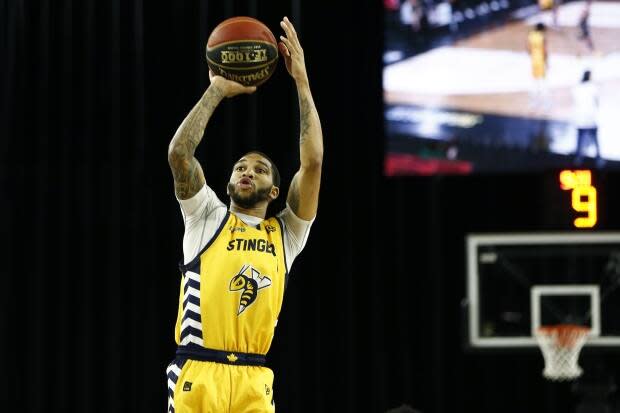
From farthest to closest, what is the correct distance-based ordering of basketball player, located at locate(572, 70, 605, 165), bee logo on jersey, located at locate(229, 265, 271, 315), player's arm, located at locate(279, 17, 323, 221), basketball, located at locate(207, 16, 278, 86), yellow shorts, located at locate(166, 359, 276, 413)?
basketball player, located at locate(572, 70, 605, 165) < basketball, located at locate(207, 16, 278, 86) < player's arm, located at locate(279, 17, 323, 221) < bee logo on jersey, located at locate(229, 265, 271, 315) < yellow shorts, located at locate(166, 359, 276, 413)

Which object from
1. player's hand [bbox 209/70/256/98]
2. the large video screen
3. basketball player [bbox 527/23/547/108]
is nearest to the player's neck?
player's hand [bbox 209/70/256/98]

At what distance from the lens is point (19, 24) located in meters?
8.62

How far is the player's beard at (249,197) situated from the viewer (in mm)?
4641

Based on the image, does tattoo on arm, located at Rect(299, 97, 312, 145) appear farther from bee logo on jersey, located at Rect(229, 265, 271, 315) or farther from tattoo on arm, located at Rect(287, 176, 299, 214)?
bee logo on jersey, located at Rect(229, 265, 271, 315)

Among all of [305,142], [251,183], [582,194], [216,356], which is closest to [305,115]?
[305,142]

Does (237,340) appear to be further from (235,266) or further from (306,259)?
(306,259)

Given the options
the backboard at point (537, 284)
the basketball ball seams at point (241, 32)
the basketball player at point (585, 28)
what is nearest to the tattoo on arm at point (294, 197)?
the basketball ball seams at point (241, 32)

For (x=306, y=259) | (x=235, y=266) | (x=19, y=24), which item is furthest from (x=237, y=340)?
(x=19, y=24)

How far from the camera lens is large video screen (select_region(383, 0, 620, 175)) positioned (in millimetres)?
7992

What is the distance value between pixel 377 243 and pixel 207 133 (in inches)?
57.3

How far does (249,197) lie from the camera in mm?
4641

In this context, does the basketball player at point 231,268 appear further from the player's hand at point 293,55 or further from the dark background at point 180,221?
the dark background at point 180,221

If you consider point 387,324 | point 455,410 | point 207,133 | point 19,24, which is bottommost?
point 455,410

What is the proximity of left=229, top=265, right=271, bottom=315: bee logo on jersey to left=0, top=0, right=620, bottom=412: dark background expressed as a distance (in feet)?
12.6
